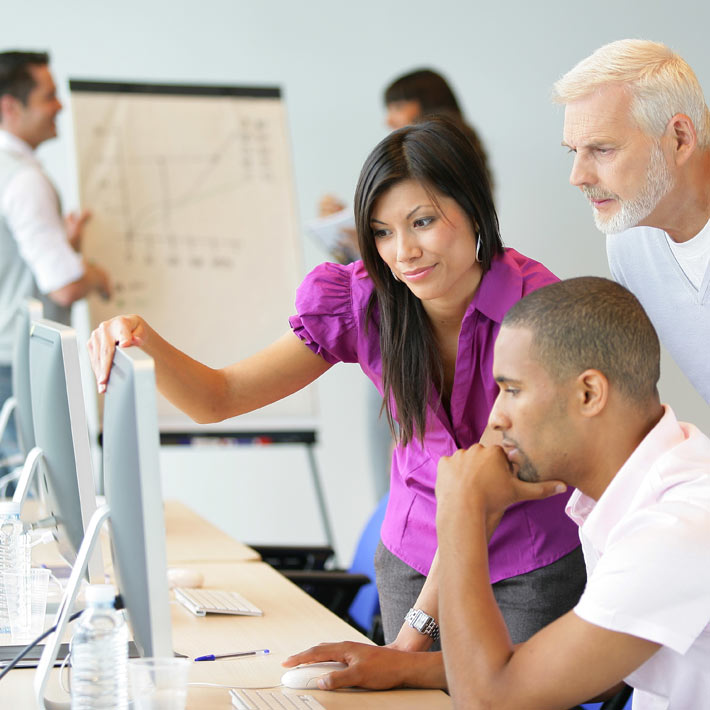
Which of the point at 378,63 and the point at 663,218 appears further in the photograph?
the point at 378,63

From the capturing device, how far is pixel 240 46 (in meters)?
4.62

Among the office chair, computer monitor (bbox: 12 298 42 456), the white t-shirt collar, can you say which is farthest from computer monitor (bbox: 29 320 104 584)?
the white t-shirt collar

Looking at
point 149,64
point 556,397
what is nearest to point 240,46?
point 149,64

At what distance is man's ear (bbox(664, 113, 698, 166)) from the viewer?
1779 mm

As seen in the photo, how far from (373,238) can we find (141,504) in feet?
2.63

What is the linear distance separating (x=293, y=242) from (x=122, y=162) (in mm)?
725

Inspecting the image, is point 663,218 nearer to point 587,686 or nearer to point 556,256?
point 587,686

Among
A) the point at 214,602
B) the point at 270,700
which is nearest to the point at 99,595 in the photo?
the point at 270,700

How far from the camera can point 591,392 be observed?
1.21 meters

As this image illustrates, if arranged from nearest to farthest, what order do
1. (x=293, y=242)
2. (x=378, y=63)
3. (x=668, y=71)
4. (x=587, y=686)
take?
1. (x=587, y=686)
2. (x=668, y=71)
3. (x=293, y=242)
4. (x=378, y=63)

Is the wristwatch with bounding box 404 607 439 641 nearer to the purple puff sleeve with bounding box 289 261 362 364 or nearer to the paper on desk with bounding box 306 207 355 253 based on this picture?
the purple puff sleeve with bounding box 289 261 362 364

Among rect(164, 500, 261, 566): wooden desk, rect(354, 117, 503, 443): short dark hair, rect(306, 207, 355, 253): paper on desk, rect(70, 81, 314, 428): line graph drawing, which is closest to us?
rect(354, 117, 503, 443): short dark hair

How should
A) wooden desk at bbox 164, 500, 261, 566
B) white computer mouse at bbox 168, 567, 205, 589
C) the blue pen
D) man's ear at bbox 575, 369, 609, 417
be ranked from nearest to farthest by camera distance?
man's ear at bbox 575, 369, 609, 417 → the blue pen → white computer mouse at bbox 168, 567, 205, 589 → wooden desk at bbox 164, 500, 261, 566

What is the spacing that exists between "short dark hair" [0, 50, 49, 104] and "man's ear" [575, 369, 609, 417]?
3.10 metres
